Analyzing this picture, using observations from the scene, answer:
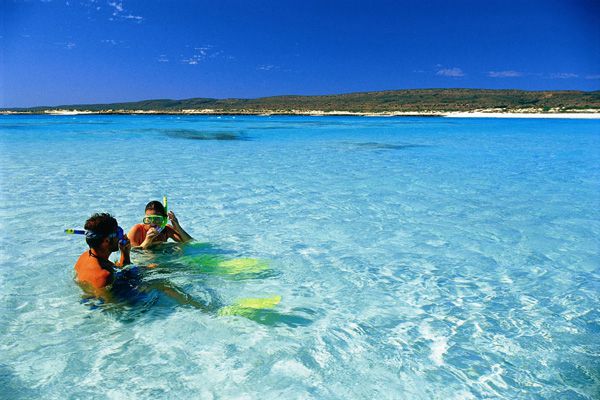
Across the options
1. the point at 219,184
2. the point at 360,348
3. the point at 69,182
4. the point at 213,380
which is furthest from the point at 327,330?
the point at 69,182

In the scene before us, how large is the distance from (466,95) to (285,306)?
378 feet

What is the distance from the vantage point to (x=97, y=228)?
3699 millimetres

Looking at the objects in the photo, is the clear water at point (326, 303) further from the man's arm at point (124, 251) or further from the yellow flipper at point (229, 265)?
the man's arm at point (124, 251)

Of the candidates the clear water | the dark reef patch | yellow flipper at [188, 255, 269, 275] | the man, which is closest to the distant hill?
the dark reef patch

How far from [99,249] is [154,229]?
56.4 inches

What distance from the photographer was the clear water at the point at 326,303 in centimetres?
305

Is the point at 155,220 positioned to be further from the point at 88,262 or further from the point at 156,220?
the point at 88,262

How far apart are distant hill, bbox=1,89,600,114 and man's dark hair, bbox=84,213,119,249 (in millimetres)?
82086

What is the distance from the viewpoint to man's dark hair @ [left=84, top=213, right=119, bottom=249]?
12.1 ft

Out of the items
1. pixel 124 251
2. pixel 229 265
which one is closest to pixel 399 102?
pixel 229 265

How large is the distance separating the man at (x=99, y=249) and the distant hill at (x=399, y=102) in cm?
8204

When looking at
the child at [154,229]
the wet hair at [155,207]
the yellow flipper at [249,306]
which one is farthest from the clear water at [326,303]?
the wet hair at [155,207]

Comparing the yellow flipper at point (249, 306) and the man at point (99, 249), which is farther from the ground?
the man at point (99, 249)

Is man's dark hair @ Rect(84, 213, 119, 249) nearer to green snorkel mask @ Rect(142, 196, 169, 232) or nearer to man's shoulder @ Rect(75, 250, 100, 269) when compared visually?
man's shoulder @ Rect(75, 250, 100, 269)
